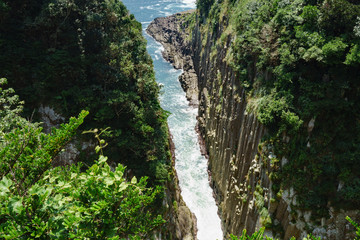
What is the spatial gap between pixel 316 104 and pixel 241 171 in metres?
10.5

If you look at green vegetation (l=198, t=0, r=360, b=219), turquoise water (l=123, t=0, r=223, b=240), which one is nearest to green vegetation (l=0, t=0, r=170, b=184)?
turquoise water (l=123, t=0, r=223, b=240)

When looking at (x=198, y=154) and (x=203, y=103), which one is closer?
(x=198, y=154)

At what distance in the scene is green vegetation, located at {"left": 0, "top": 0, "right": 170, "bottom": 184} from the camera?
19.1 meters

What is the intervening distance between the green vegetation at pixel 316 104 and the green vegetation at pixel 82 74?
34.5 feet

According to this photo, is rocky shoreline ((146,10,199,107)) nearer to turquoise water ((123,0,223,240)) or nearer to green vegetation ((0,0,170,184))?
turquoise water ((123,0,223,240))

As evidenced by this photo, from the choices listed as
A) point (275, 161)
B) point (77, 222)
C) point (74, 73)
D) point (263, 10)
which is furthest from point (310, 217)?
point (74, 73)

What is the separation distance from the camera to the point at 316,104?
618 inches

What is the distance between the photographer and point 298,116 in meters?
16.5

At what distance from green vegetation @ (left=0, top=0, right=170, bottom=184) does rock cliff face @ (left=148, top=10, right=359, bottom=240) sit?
817 centimetres

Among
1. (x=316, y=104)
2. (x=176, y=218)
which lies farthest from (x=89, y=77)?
(x=316, y=104)

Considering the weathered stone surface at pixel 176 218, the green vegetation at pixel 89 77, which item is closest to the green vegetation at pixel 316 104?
the weathered stone surface at pixel 176 218

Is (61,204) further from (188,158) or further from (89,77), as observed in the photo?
(188,158)

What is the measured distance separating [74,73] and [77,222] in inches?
716

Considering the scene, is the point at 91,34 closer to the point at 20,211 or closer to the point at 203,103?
the point at 20,211
